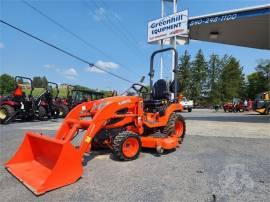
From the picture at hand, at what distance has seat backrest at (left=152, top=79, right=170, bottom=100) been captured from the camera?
704 cm

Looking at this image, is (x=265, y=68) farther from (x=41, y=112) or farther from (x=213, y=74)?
(x=41, y=112)

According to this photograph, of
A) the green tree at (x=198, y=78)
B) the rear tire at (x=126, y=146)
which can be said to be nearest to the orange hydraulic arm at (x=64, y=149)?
the rear tire at (x=126, y=146)

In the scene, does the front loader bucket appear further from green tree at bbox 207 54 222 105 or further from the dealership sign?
green tree at bbox 207 54 222 105

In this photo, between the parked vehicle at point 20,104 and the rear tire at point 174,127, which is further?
the parked vehicle at point 20,104

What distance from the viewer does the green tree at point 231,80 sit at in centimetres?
6223

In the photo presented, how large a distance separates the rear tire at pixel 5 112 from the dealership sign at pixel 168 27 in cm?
860

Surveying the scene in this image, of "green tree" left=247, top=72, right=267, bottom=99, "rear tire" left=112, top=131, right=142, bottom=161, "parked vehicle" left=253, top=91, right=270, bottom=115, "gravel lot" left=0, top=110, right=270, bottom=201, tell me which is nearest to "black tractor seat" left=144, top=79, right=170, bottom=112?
"gravel lot" left=0, top=110, right=270, bottom=201

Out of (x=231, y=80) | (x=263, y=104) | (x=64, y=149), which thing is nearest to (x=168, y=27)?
(x=263, y=104)

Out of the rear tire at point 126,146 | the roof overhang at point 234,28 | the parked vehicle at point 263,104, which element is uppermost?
the roof overhang at point 234,28

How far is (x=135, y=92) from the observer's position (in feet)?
21.9

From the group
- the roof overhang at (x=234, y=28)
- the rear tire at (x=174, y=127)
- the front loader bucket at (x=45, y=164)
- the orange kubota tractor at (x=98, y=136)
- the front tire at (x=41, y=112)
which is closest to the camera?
the front loader bucket at (x=45, y=164)

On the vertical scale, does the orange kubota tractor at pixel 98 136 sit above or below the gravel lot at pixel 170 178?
above

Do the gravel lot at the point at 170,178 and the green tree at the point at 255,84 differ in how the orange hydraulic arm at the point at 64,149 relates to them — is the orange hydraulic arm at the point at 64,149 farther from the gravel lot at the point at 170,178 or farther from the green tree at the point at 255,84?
the green tree at the point at 255,84

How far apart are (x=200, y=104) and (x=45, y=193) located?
6077 centimetres
